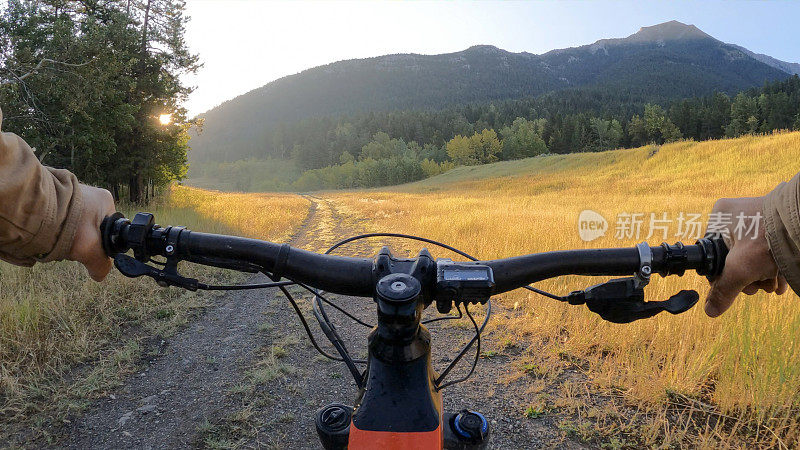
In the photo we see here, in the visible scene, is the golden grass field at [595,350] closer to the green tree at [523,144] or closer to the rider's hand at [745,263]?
the rider's hand at [745,263]

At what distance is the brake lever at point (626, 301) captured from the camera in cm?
129

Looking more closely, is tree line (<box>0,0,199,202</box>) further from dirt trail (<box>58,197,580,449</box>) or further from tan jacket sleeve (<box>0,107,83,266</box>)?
tan jacket sleeve (<box>0,107,83,266</box>)

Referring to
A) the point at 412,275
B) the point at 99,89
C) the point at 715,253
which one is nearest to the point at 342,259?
the point at 412,275

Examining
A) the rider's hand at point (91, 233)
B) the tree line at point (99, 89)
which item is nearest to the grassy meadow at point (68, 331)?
the rider's hand at point (91, 233)

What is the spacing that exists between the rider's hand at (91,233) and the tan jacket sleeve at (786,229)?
6.97 ft

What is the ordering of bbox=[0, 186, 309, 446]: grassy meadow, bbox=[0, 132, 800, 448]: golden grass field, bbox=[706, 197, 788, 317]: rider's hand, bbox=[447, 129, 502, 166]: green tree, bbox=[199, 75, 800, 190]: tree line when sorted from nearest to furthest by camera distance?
1. bbox=[706, 197, 788, 317]: rider's hand
2. bbox=[0, 132, 800, 448]: golden grass field
3. bbox=[0, 186, 309, 446]: grassy meadow
4. bbox=[199, 75, 800, 190]: tree line
5. bbox=[447, 129, 502, 166]: green tree

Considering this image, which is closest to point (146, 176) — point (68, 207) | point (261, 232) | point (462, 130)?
point (261, 232)

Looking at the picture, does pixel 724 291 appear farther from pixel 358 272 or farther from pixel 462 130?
pixel 462 130

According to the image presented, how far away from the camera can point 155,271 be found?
4.13 ft

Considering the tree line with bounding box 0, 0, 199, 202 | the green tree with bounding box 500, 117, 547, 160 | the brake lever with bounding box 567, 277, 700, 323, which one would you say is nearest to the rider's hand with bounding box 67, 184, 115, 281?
the brake lever with bounding box 567, 277, 700, 323

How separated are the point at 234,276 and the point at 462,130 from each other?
105477 mm

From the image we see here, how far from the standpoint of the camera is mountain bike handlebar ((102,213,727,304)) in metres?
1.27

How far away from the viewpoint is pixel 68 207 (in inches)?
50.0

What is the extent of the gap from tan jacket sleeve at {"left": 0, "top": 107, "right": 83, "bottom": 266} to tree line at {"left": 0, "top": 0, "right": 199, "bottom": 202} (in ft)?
37.7
